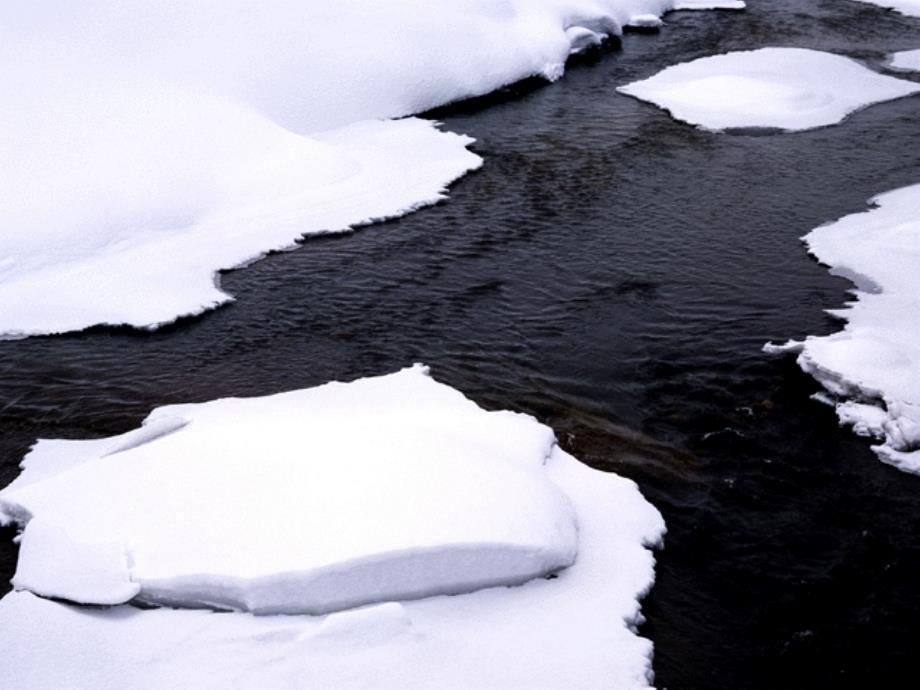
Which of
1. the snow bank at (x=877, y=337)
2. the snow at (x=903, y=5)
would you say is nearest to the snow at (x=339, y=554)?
the snow bank at (x=877, y=337)

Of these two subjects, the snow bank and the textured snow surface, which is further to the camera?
the textured snow surface

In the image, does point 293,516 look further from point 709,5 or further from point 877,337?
point 709,5

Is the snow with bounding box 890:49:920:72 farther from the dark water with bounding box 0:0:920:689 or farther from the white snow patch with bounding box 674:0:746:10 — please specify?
the white snow patch with bounding box 674:0:746:10

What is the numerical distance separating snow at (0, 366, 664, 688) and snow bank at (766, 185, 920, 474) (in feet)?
8.28

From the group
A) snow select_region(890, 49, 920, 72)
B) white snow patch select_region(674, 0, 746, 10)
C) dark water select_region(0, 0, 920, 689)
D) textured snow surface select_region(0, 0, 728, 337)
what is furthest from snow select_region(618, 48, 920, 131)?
white snow patch select_region(674, 0, 746, 10)

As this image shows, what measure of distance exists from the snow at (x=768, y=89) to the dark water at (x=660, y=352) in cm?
84

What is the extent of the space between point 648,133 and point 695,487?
1042 centimetres

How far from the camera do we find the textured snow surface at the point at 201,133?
37.0 feet

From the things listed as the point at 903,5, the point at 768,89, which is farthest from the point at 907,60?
the point at 903,5

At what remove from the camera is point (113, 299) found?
10.5 meters

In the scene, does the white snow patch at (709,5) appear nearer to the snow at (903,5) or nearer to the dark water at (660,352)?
the snow at (903,5)

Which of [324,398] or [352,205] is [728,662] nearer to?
[324,398]

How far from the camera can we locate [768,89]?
1809 cm

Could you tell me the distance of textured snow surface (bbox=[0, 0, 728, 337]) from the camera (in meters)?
11.3
